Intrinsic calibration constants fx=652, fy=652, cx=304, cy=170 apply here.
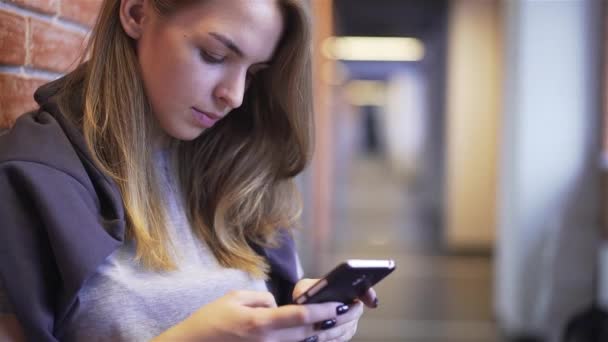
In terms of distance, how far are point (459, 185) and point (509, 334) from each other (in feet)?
9.28

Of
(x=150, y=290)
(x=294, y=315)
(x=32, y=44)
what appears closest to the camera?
(x=294, y=315)

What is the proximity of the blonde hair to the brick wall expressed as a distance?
0.13 metres

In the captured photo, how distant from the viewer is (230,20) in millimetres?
A: 1077

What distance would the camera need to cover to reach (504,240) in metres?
4.47

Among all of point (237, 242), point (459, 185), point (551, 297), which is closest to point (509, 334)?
point (551, 297)

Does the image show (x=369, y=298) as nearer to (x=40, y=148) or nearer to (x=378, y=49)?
(x=40, y=148)

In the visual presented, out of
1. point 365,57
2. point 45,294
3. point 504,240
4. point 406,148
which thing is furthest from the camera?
point 406,148

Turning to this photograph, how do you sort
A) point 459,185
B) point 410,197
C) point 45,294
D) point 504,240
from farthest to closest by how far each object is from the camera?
point 410,197 → point 459,185 → point 504,240 → point 45,294

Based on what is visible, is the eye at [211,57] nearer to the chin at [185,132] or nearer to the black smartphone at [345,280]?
the chin at [185,132]

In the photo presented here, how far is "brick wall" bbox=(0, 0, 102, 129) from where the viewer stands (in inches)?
48.6

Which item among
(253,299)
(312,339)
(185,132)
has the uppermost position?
(185,132)

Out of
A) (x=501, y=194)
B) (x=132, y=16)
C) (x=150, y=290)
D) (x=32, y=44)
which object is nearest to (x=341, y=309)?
(x=150, y=290)

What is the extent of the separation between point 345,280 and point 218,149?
1.60ft

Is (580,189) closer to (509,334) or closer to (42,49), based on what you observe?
(509,334)
